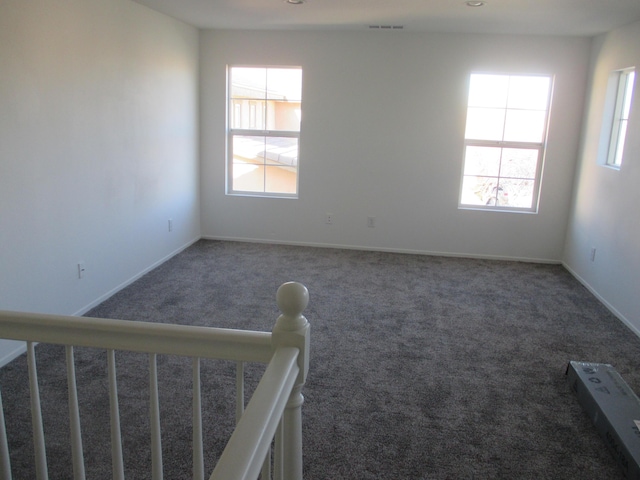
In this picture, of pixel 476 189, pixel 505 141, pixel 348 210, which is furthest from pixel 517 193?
pixel 348 210

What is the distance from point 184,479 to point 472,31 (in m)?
4.77

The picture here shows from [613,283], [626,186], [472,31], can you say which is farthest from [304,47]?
[613,283]

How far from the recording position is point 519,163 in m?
5.64

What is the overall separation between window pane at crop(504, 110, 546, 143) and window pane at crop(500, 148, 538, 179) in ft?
0.41

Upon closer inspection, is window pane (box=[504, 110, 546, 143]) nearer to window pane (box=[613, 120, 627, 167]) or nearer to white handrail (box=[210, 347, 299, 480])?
window pane (box=[613, 120, 627, 167])

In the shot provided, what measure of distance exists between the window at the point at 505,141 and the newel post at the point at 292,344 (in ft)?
16.0

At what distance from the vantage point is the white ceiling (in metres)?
3.97

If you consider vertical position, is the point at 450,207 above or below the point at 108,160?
below

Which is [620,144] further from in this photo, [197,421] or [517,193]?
[197,421]

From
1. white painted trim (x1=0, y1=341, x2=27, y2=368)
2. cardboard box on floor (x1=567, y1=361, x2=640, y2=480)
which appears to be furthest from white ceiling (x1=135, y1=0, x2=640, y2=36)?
white painted trim (x1=0, y1=341, x2=27, y2=368)

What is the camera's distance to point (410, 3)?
4.02m

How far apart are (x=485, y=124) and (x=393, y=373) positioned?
3445 mm

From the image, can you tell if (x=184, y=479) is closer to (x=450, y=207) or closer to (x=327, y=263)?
(x=327, y=263)

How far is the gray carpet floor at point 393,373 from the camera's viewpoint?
237cm
